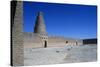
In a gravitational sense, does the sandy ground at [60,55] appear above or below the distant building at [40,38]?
below

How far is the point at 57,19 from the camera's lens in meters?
3.77

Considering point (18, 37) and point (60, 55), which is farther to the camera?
point (60, 55)

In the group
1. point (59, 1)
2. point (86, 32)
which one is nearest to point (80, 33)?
point (86, 32)

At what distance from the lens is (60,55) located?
3.79 metres

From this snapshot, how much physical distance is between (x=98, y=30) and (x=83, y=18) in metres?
0.35

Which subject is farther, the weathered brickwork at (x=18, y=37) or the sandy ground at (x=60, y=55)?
the sandy ground at (x=60, y=55)

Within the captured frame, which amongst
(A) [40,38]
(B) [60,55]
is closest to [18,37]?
(A) [40,38]

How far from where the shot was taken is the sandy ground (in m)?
3.63

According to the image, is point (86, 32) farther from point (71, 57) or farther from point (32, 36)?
point (32, 36)

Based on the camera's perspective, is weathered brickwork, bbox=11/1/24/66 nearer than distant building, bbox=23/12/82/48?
Yes

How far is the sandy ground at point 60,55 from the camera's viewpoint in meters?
3.63

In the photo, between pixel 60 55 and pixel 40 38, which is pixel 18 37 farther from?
pixel 60 55

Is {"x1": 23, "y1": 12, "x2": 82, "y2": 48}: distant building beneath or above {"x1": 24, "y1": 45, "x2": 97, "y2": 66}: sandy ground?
above

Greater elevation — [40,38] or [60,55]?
[40,38]
